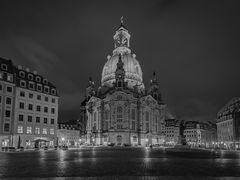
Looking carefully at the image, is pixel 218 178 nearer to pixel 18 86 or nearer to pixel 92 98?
pixel 18 86

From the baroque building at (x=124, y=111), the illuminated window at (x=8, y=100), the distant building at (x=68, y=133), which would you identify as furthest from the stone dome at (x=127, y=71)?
the illuminated window at (x=8, y=100)

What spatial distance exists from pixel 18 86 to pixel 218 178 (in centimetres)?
6349

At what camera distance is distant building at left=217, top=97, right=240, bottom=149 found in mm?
125250

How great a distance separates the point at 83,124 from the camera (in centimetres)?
16025

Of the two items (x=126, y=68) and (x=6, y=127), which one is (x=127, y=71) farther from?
(x=6, y=127)

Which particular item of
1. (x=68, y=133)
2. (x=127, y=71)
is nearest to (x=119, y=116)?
(x=127, y=71)

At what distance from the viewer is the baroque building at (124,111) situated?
129375mm

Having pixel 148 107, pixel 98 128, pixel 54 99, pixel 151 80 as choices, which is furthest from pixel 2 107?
pixel 151 80

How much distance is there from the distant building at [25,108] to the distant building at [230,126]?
8096 cm

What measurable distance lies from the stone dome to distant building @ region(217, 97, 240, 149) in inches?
1949

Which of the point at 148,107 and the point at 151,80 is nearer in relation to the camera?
the point at 148,107

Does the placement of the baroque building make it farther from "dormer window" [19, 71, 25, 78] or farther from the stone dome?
"dormer window" [19, 71, 25, 78]

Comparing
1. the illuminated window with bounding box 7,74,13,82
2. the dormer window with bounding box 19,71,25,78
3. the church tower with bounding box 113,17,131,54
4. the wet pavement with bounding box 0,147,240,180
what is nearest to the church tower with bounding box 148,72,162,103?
the church tower with bounding box 113,17,131,54

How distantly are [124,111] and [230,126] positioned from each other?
175 ft
